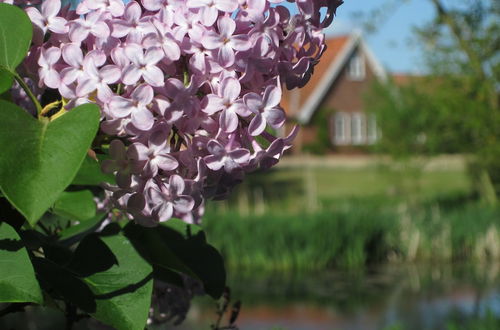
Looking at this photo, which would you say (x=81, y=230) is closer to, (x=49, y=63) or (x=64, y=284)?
(x=64, y=284)

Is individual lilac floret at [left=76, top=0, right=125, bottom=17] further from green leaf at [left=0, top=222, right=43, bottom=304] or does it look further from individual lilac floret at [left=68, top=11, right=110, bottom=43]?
green leaf at [left=0, top=222, right=43, bottom=304]

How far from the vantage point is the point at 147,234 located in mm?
1086

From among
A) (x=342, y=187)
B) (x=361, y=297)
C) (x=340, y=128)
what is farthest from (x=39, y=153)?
(x=340, y=128)

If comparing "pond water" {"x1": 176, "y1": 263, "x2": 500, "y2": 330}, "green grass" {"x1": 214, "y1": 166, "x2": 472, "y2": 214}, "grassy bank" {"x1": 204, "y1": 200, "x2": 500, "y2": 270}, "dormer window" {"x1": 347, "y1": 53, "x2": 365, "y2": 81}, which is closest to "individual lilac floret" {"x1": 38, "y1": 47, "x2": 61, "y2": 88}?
"pond water" {"x1": 176, "y1": 263, "x2": 500, "y2": 330}

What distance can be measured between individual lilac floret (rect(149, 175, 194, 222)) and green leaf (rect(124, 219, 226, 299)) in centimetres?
27

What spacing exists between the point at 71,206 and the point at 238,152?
54 cm

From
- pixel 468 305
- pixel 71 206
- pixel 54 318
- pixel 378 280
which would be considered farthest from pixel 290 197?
pixel 71 206

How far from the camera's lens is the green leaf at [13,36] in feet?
2.76

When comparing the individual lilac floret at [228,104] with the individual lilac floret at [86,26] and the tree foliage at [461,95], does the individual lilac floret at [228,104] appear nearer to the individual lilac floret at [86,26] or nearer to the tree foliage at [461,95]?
the individual lilac floret at [86,26]

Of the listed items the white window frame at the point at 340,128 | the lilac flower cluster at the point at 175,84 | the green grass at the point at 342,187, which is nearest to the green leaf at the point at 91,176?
the lilac flower cluster at the point at 175,84

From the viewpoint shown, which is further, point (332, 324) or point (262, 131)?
point (332, 324)

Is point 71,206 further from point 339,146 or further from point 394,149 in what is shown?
point 339,146

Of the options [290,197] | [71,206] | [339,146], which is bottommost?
[339,146]

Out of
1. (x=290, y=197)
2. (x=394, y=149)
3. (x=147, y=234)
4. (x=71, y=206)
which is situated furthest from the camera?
(x=290, y=197)
